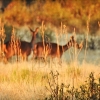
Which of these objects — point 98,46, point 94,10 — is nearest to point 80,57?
point 98,46

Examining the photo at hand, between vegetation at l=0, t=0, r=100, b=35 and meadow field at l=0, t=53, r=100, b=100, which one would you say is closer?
meadow field at l=0, t=53, r=100, b=100

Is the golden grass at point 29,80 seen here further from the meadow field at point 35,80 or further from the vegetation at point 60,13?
the vegetation at point 60,13

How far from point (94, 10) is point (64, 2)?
1.51 ft

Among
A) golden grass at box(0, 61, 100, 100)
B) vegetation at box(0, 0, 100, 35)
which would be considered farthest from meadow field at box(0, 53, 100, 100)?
vegetation at box(0, 0, 100, 35)

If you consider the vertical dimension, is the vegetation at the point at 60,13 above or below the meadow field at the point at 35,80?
above

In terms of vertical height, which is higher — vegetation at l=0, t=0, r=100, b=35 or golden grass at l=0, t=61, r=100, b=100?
vegetation at l=0, t=0, r=100, b=35

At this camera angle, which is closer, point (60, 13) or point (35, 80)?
point (35, 80)

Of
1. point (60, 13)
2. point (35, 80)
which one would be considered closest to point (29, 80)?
point (35, 80)

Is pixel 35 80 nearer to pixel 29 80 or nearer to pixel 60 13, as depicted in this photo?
pixel 29 80

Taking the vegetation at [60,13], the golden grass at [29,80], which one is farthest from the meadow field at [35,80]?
the vegetation at [60,13]

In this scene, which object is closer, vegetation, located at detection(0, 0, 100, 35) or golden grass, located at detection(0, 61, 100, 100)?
golden grass, located at detection(0, 61, 100, 100)

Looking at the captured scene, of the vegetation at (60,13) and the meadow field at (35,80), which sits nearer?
the meadow field at (35,80)

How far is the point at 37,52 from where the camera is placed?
5.64 meters

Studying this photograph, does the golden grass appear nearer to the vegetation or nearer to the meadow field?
the meadow field
